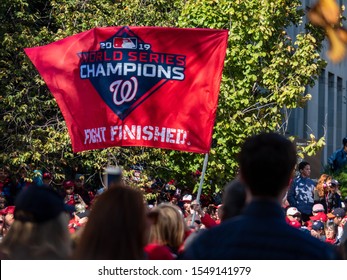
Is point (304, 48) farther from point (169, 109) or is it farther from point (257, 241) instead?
point (257, 241)

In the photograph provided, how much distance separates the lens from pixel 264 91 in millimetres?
22000

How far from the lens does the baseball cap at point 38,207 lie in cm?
491

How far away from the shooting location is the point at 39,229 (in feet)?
16.1

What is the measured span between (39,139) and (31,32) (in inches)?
82.8

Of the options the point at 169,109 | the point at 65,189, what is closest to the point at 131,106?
the point at 169,109

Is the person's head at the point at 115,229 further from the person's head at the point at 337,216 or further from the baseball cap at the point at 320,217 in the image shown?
the person's head at the point at 337,216

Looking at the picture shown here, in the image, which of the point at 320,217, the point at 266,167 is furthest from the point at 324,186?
the point at 266,167

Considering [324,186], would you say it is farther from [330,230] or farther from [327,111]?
[327,111]

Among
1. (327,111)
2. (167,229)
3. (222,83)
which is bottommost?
(167,229)

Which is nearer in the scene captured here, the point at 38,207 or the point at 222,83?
the point at 38,207

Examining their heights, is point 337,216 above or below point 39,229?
above

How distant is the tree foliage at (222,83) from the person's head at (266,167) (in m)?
15.5

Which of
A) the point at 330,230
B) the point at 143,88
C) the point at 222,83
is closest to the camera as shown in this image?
the point at 143,88

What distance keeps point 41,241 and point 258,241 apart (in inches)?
50.4
